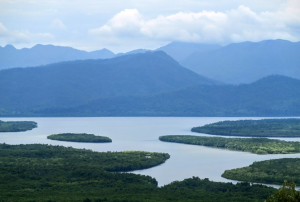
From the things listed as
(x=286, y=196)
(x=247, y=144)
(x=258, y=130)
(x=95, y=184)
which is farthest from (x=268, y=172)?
(x=258, y=130)

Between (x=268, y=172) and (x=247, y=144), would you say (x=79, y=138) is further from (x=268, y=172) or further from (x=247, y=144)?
(x=268, y=172)

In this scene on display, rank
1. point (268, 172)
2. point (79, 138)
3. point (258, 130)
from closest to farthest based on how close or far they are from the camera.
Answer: point (268, 172)
point (79, 138)
point (258, 130)

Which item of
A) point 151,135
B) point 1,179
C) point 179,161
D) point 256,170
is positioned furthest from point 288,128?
point 1,179

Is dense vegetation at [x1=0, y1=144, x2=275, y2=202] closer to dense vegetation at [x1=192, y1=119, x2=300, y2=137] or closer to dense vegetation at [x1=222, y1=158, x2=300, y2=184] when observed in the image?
dense vegetation at [x1=222, y1=158, x2=300, y2=184]

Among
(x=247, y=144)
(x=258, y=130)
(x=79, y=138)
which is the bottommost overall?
(x=79, y=138)

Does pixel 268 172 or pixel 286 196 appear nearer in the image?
pixel 286 196

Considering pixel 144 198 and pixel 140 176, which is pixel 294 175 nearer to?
pixel 140 176

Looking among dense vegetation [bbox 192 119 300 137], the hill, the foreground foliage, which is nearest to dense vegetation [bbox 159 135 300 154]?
dense vegetation [bbox 192 119 300 137]
